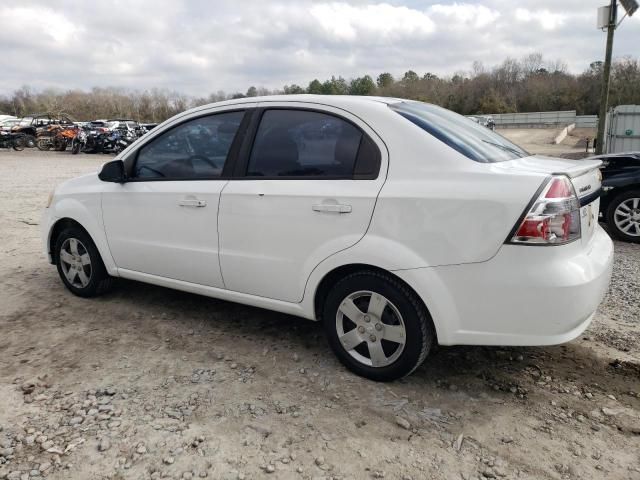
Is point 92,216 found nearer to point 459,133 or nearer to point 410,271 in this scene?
point 410,271

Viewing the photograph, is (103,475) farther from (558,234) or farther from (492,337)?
(558,234)

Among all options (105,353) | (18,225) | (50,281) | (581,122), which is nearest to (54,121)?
(18,225)

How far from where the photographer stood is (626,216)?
6586 mm

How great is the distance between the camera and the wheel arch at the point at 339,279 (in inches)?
112

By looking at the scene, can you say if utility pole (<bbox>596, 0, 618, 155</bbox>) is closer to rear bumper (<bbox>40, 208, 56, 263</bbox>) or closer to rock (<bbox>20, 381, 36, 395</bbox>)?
rear bumper (<bbox>40, 208, 56, 263</bbox>)

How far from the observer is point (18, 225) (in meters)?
7.93

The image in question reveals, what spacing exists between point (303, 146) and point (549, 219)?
60.1 inches

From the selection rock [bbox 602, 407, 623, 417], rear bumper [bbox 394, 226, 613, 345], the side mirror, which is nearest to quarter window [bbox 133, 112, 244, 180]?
the side mirror

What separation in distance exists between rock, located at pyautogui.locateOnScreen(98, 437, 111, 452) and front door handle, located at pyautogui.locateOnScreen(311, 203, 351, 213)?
1.66m

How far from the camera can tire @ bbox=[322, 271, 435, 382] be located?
2.85m

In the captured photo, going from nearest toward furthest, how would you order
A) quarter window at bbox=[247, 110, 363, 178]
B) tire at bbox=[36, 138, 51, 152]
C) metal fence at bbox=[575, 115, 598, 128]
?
quarter window at bbox=[247, 110, 363, 178], tire at bbox=[36, 138, 51, 152], metal fence at bbox=[575, 115, 598, 128]

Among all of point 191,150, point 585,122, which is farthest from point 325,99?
point 585,122

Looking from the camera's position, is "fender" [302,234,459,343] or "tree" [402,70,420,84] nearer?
"fender" [302,234,459,343]

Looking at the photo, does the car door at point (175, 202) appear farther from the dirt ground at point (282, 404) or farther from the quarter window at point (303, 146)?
the dirt ground at point (282, 404)
